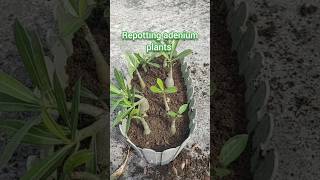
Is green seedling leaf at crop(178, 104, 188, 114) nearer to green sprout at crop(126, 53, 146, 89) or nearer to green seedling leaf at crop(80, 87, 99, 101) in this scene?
green sprout at crop(126, 53, 146, 89)

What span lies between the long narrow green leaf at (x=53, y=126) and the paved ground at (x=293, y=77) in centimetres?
67

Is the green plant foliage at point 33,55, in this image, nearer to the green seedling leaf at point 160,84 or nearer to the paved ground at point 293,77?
the green seedling leaf at point 160,84

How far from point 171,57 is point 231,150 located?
305 millimetres

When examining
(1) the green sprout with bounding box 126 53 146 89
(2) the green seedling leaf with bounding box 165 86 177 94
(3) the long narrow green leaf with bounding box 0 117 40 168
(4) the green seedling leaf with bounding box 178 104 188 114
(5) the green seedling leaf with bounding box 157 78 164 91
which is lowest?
(3) the long narrow green leaf with bounding box 0 117 40 168

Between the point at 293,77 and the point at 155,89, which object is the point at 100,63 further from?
the point at 293,77

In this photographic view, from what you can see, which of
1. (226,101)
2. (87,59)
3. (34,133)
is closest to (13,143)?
(34,133)

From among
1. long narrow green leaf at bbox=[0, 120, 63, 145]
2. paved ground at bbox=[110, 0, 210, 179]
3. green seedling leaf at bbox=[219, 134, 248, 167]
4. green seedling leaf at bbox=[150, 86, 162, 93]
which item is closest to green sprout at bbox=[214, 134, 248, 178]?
green seedling leaf at bbox=[219, 134, 248, 167]

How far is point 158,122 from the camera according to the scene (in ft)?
3.43

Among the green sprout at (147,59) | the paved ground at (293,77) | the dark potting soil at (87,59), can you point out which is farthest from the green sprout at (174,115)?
the paved ground at (293,77)

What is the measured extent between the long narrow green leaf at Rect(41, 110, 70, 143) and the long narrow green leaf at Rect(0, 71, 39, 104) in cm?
9

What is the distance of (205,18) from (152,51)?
15 cm

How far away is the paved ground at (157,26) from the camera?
0.92 metres

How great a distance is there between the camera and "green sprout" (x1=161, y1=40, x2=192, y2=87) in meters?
0.94

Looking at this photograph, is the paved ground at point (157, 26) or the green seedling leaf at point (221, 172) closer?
the paved ground at point (157, 26)
